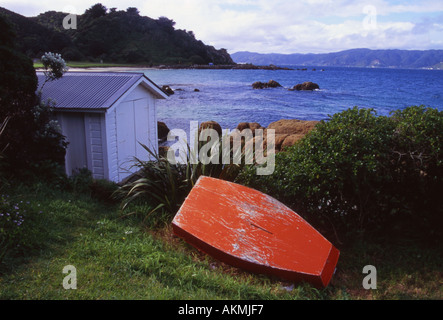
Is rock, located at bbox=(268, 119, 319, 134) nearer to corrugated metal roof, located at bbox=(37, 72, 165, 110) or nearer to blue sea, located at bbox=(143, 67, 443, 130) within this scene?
corrugated metal roof, located at bbox=(37, 72, 165, 110)

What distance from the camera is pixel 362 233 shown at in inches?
230

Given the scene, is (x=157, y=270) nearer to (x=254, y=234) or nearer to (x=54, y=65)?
(x=254, y=234)

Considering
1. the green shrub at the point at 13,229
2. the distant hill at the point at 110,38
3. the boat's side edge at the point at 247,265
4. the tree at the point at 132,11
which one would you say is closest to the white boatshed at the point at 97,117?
the distant hill at the point at 110,38

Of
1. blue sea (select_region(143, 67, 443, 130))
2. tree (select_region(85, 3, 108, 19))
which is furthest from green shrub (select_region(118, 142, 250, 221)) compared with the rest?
tree (select_region(85, 3, 108, 19))

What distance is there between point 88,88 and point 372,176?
26.5ft

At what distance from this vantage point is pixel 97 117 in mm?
9742

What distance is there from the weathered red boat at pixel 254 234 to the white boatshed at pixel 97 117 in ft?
14.0

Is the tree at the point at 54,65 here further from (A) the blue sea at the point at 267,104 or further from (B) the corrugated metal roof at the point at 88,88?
(A) the blue sea at the point at 267,104

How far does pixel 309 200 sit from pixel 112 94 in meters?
6.41

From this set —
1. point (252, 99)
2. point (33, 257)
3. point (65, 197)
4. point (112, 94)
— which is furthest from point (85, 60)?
point (33, 257)

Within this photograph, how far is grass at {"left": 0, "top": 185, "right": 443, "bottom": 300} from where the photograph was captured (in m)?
4.19

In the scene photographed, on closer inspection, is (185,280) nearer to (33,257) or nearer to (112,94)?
(33,257)

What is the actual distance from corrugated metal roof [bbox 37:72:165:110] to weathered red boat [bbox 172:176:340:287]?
4.98m

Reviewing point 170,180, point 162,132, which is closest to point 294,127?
point 170,180
